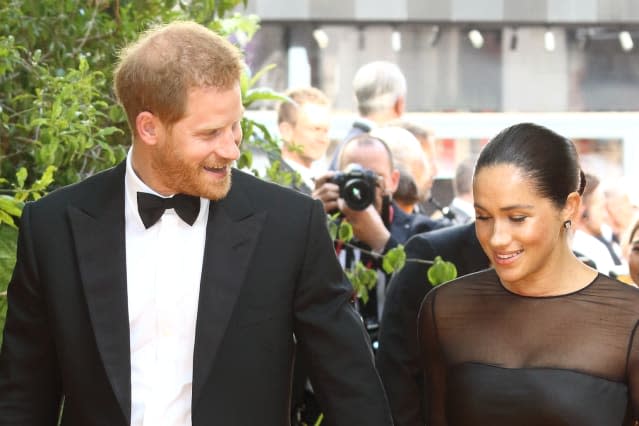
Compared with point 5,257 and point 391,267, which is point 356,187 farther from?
point 5,257

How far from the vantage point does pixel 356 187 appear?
15.5 ft

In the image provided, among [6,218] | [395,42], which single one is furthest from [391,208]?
[395,42]

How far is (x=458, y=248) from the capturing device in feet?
13.3

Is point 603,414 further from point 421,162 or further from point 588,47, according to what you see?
point 588,47

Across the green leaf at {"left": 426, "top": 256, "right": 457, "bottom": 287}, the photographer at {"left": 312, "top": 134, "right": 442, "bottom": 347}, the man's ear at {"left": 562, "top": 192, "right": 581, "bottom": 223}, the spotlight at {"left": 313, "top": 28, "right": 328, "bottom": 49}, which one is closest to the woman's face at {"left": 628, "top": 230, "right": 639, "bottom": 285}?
the photographer at {"left": 312, "top": 134, "right": 442, "bottom": 347}

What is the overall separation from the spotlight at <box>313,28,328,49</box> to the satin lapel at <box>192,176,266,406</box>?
6551 millimetres

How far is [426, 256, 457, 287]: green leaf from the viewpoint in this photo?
3709mm

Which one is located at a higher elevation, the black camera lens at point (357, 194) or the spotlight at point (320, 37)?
the spotlight at point (320, 37)

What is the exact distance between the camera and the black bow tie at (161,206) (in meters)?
3.01

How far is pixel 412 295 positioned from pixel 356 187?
30.2 inches

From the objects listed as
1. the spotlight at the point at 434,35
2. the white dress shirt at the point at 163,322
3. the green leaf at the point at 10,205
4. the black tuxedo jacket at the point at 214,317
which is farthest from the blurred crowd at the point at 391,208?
the spotlight at the point at 434,35

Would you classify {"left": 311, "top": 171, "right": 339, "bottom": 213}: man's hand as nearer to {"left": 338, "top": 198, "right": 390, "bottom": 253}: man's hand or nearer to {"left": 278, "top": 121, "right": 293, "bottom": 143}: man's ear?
{"left": 338, "top": 198, "right": 390, "bottom": 253}: man's hand

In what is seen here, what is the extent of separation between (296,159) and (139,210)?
3.01 metres

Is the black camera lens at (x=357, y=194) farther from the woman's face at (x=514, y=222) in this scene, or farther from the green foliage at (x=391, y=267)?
the woman's face at (x=514, y=222)
